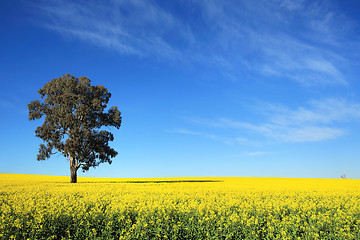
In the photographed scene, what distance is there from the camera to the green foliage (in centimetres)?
4116

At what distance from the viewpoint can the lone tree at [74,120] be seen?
41188 mm

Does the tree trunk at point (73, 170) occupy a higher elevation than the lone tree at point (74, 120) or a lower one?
lower

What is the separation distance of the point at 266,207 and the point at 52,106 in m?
41.0

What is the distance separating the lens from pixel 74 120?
1638 inches

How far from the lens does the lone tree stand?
41188 mm

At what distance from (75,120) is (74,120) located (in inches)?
7.3

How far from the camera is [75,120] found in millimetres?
41750

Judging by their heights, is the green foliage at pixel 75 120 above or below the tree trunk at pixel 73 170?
above

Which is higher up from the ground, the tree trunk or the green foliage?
the green foliage

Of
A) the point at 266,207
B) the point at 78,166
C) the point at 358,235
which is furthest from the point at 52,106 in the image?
the point at 358,235

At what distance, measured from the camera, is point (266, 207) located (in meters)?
10.9

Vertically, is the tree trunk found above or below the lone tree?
below

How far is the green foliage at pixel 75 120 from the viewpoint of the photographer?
41.2 metres

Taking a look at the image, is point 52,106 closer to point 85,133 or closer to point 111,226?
point 85,133
